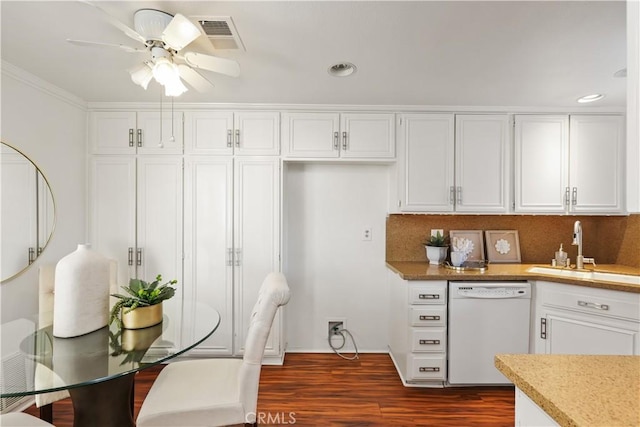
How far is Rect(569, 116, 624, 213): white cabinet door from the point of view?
266 cm

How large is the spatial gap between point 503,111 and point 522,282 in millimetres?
1495

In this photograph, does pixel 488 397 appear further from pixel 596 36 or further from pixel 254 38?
pixel 254 38

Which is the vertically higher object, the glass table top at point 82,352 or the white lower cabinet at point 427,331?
the glass table top at point 82,352

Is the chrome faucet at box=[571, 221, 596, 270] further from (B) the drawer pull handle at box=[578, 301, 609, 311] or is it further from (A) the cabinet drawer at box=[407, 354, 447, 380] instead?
(A) the cabinet drawer at box=[407, 354, 447, 380]

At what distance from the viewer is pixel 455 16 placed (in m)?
1.46

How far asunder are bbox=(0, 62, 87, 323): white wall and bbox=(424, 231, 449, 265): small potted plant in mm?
3111

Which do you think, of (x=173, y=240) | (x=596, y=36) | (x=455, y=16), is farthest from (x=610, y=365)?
(x=173, y=240)

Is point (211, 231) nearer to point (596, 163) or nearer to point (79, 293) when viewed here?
point (79, 293)

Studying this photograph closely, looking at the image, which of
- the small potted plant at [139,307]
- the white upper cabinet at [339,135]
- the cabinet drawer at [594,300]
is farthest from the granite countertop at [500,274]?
the small potted plant at [139,307]

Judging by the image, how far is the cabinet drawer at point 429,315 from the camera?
238 centimetres

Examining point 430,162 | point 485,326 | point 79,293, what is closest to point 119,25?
point 79,293

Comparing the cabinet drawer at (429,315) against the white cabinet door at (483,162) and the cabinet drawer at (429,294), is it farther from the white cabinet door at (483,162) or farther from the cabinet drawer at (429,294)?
the white cabinet door at (483,162)

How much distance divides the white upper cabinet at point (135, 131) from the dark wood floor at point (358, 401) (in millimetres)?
1974

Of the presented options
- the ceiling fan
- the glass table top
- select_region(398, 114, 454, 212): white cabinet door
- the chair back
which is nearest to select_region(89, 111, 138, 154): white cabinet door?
the ceiling fan
